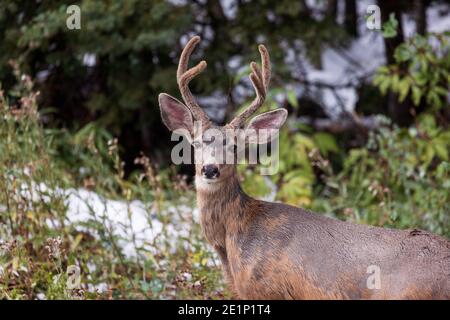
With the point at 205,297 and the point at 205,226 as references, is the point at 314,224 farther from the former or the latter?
the point at 205,297

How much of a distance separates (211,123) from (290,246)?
784 millimetres

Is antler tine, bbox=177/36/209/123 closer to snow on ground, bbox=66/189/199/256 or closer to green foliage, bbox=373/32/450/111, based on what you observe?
snow on ground, bbox=66/189/199/256

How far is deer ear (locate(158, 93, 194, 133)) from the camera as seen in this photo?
4324mm

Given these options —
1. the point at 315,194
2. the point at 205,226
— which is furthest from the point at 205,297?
the point at 315,194

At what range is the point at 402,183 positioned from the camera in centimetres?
698

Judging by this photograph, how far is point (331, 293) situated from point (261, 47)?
1.30 metres

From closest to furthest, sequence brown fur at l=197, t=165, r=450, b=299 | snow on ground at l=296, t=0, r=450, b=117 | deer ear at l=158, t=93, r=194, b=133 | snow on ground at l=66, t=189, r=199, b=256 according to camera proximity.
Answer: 1. brown fur at l=197, t=165, r=450, b=299
2. deer ear at l=158, t=93, r=194, b=133
3. snow on ground at l=66, t=189, r=199, b=256
4. snow on ground at l=296, t=0, r=450, b=117

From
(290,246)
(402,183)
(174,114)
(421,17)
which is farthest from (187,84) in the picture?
(421,17)

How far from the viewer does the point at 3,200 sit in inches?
202

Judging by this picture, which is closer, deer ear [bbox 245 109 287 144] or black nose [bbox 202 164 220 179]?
black nose [bbox 202 164 220 179]

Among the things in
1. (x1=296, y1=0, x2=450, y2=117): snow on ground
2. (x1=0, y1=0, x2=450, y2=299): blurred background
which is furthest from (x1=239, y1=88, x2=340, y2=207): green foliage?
(x1=296, y1=0, x2=450, y2=117): snow on ground

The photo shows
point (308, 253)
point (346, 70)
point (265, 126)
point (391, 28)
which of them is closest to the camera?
point (308, 253)

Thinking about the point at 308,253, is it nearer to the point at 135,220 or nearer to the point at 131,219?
the point at 131,219
